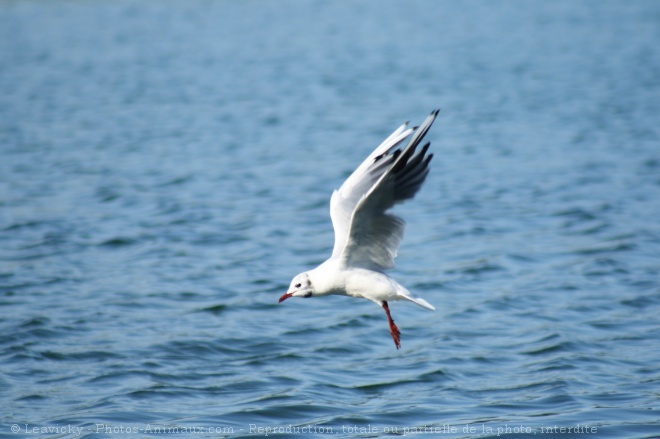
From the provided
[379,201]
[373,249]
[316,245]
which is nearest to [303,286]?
[373,249]

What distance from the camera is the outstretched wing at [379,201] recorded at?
22.7 feet

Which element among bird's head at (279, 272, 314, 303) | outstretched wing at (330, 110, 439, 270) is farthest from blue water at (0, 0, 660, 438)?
outstretched wing at (330, 110, 439, 270)

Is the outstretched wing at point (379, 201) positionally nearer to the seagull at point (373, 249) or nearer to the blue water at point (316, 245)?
the seagull at point (373, 249)

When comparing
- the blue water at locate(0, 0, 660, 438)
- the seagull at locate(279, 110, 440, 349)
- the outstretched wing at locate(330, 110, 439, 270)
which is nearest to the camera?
the outstretched wing at locate(330, 110, 439, 270)

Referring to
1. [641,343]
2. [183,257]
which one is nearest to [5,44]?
[183,257]

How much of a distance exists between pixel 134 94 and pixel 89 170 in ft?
26.6

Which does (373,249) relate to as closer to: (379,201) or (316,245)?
(379,201)

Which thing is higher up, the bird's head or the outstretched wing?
the outstretched wing

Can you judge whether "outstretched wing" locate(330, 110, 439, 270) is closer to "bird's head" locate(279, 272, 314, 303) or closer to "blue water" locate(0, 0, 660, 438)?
"bird's head" locate(279, 272, 314, 303)

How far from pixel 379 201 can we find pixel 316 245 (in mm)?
6125

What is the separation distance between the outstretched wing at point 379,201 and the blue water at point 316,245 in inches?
56.2

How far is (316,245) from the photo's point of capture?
43.3ft

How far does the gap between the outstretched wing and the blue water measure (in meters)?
1.43

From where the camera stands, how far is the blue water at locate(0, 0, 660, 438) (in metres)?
8.51
